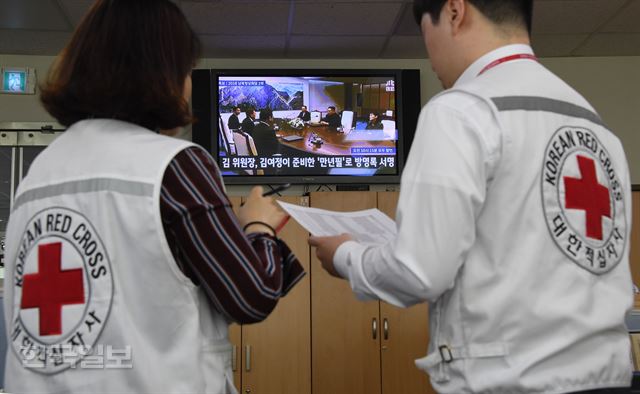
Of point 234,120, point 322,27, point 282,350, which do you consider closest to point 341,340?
point 282,350

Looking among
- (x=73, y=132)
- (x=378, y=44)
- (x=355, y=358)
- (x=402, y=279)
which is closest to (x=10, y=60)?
(x=378, y=44)

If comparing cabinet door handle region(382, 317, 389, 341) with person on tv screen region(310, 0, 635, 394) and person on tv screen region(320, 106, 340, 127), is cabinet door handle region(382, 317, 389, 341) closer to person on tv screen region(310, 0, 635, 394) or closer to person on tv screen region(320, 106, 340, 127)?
person on tv screen region(320, 106, 340, 127)

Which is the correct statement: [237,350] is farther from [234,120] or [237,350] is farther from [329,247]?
[329,247]

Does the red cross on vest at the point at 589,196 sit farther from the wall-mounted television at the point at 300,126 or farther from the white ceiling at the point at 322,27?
the wall-mounted television at the point at 300,126

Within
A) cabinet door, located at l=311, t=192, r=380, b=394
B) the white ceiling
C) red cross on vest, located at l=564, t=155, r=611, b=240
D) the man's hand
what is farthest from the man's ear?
cabinet door, located at l=311, t=192, r=380, b=394

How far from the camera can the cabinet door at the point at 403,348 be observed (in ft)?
16.0

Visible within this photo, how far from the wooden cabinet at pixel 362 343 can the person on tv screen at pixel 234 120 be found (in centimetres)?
127

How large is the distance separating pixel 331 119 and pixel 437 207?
4255 millimetres

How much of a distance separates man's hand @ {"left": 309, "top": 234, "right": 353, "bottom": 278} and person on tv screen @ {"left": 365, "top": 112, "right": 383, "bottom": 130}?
4.00 meters

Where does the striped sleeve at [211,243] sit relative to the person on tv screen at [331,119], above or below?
below

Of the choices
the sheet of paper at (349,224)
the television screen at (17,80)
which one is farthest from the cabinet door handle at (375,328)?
the sheet of paper at (349,224)

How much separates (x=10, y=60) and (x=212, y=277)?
520 cm

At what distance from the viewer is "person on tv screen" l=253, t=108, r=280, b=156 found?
5.19 metres

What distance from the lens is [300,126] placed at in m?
5.23
